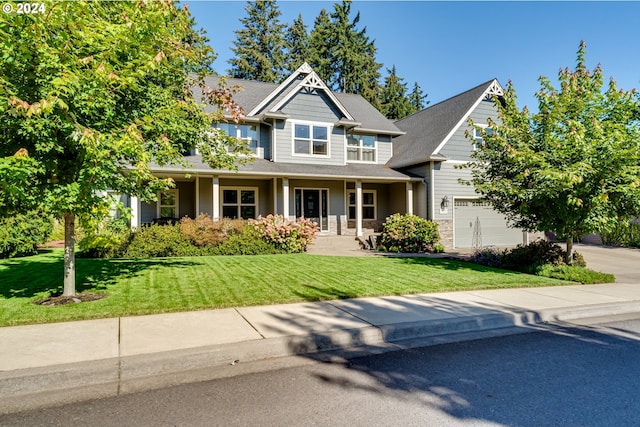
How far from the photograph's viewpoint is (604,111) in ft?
31.5

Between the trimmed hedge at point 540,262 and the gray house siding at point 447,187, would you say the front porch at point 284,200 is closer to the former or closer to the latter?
the gray house siding at point 447,187

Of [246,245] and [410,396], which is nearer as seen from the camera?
[410,396]

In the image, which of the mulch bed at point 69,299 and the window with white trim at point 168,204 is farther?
the window with white trim at point 168,204

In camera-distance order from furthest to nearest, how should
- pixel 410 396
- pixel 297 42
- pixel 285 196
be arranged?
pixel 297 42 < pixel 285 196 < pixel 410 396

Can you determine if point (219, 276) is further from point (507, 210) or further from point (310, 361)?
point (507, 210)

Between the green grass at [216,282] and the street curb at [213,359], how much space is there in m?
1.87

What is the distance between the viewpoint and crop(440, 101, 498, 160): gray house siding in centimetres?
1841

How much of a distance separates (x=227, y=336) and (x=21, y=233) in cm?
1147

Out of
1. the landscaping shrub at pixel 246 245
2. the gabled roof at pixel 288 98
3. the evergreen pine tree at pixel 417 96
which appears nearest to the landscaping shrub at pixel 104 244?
the landscaping shrub at pixel 246 245

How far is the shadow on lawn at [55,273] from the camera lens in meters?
7.11

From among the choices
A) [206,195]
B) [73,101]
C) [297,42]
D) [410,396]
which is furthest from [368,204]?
[297,42]

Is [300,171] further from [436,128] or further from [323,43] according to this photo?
[323,43]

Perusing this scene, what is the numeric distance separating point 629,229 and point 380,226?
12599mm

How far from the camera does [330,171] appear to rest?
17.3 metres
